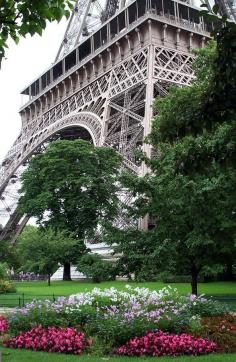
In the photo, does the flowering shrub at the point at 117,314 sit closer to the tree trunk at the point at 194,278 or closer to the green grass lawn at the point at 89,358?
the green grass lawn at the point at 89,358

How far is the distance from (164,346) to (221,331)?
66.8 inches

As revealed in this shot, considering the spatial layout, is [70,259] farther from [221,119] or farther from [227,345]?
[221,119]

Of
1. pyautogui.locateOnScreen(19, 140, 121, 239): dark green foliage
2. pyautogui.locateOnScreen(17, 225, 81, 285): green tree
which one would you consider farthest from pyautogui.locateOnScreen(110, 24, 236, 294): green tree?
pyautogui.locateOnScreen(19, 140, 121, 239): dark green foliage

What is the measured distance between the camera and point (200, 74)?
22297mm

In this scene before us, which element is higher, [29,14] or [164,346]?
[29,14]

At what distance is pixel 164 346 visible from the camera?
10258 millimetres

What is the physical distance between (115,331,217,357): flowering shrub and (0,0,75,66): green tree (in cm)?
666

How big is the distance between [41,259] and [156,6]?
85.5 ft

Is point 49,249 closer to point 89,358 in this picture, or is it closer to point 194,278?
point 194,278

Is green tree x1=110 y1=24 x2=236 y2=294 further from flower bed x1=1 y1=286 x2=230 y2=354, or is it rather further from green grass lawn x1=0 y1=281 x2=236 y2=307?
flower bed x1=1 y1=286 x2=230 y2=354

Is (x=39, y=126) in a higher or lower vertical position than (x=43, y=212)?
higher

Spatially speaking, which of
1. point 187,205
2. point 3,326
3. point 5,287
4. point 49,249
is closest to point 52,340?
point 3,326

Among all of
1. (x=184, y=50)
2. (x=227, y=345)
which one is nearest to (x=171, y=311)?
(x=227, y=345)

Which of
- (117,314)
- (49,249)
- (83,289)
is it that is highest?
(49,249)
